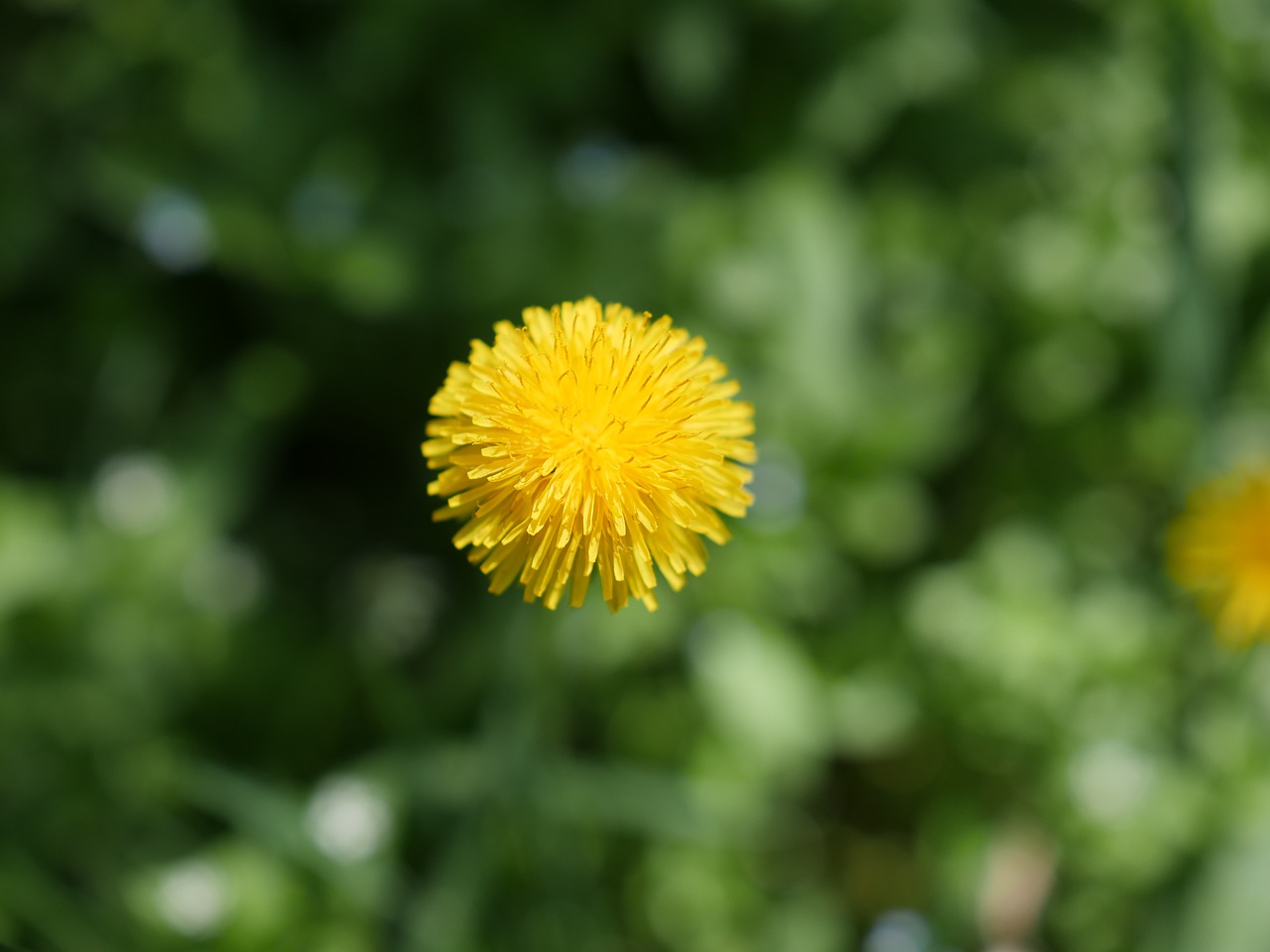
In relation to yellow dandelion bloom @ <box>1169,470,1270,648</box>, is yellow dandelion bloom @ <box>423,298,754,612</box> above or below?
below

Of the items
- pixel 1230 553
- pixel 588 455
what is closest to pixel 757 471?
pixel 1230 553

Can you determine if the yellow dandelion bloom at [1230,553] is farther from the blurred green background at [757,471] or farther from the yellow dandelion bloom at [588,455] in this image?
the yellow dandelion bloom at [588,455]


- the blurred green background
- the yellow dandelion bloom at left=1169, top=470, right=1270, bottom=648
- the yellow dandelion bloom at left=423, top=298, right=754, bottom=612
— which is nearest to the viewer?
the yellow dandelion bloom at left=423, top=298, right=754, bottom=612

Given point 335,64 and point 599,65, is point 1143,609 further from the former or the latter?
point 335,64

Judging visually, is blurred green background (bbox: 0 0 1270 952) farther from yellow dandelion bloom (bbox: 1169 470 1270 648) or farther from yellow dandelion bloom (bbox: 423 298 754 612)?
yellow dandelion bloom (bbox: 423 298 754 612)

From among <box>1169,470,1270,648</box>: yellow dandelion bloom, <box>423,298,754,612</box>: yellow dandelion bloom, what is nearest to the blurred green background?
<box>1169,470,1270,648</box>: yellow dandelion bloom

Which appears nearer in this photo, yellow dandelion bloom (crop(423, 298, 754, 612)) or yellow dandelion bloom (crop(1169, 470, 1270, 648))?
yellow dandelion bloom (crop(423, 298, 754, 612))

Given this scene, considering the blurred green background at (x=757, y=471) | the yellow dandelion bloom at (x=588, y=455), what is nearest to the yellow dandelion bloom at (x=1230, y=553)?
the blurred green background at (x=757, y=471)
